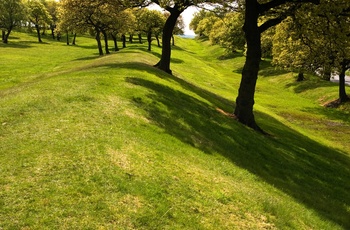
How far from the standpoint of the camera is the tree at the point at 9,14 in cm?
8741

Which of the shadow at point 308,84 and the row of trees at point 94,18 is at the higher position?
the row of trees at point 94,18

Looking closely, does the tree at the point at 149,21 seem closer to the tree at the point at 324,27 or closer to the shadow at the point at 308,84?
the shadow at the point at 308,84

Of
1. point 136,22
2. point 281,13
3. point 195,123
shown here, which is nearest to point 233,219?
point 195,123

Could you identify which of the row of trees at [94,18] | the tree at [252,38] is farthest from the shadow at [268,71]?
the tree at [252,38]

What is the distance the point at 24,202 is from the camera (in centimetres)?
846

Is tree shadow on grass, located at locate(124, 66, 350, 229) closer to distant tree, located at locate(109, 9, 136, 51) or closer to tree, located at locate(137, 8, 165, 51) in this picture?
distant tree, located at locate(109, 9, 136, 51)

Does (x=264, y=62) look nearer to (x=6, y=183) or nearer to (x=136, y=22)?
(x=136, y=22)

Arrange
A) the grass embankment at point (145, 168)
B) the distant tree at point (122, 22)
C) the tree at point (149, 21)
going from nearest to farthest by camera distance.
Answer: the grass embankment at point (145, 168) < the distant tree at point (122, 22) < the tree at point (149, 21)

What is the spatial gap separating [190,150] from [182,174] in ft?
10.4

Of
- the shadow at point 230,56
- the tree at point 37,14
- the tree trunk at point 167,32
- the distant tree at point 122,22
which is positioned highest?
the tree at point 37,14

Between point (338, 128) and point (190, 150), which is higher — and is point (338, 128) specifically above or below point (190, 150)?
below

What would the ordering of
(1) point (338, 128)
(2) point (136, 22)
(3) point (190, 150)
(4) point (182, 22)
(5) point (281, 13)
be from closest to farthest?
(3) point (190, 150), (5) point (281, 13), (1) point (338, 128), (2) point (136, 22), (4) point (182, 22)

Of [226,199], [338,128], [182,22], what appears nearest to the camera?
[226,199]

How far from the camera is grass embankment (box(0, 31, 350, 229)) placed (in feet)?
29.1
